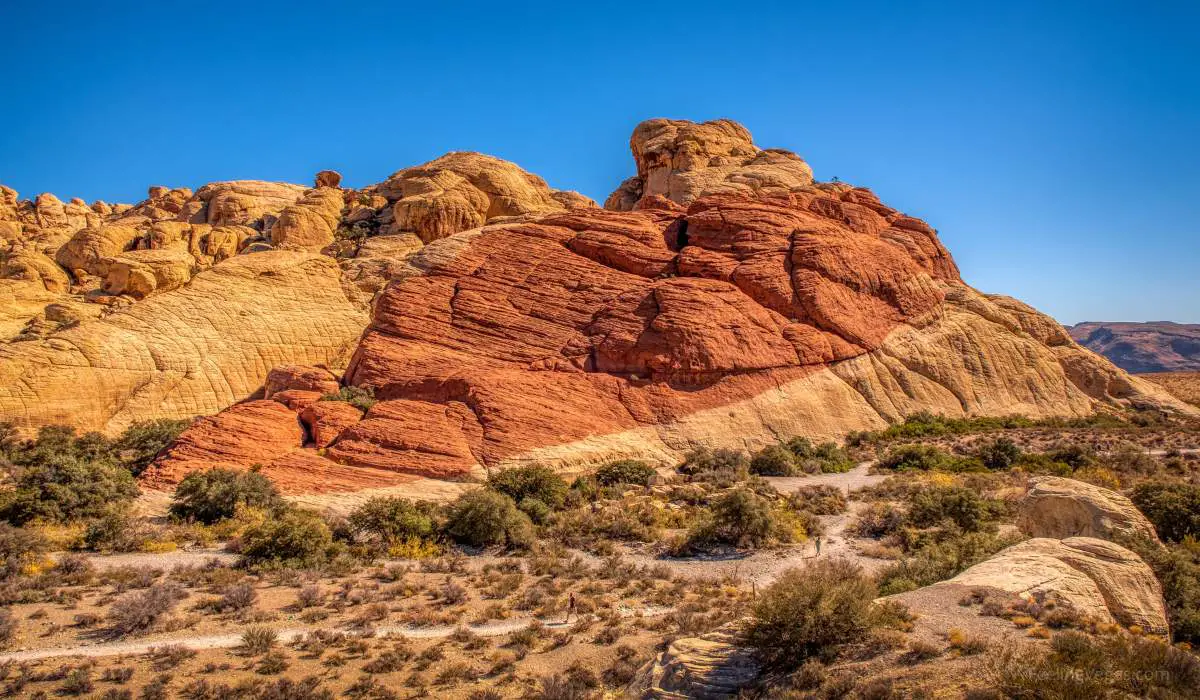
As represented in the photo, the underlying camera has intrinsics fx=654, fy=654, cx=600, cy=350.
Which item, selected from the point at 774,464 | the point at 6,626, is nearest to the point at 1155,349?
Answer: the point at 774,464

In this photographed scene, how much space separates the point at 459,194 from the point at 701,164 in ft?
62.1

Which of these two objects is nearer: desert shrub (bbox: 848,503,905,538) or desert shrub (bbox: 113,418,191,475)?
desert shrub (bbox: 848,503,905,538)

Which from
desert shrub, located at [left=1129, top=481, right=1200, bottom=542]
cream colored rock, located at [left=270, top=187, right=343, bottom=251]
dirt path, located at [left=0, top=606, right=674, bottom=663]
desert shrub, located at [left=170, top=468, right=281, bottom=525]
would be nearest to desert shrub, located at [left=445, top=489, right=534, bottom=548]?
dirt path, located at [left=0, top=606, right=674, bottom=663]

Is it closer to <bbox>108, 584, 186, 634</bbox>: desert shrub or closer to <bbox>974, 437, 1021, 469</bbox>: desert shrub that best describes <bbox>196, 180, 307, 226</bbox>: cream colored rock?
<bbox>108, 584, 186, 634</bbox>: desert shrub

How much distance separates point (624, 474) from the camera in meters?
24.8

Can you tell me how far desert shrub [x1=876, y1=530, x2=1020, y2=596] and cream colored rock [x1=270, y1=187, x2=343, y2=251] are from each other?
149ft

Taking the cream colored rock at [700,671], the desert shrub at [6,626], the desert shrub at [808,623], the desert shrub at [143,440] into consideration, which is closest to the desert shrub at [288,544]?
the desert shrub at [6,626]

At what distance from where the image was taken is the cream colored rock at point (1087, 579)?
8906mm

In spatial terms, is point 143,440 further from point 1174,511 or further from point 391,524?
point 1174,511

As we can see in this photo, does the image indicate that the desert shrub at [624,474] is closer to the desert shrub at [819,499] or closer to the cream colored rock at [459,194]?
the desert shrub at [819,499]

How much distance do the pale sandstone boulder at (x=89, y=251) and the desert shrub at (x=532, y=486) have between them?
4027cm

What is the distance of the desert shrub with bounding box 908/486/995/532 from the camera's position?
59.0ft

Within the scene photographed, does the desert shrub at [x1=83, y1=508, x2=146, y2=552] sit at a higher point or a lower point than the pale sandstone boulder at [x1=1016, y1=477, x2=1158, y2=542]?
Result: higher

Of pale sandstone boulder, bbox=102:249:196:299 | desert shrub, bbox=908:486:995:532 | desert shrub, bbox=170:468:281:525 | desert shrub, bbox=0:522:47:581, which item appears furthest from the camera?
pale sandstone boulder, bbox=102:249:196:299
